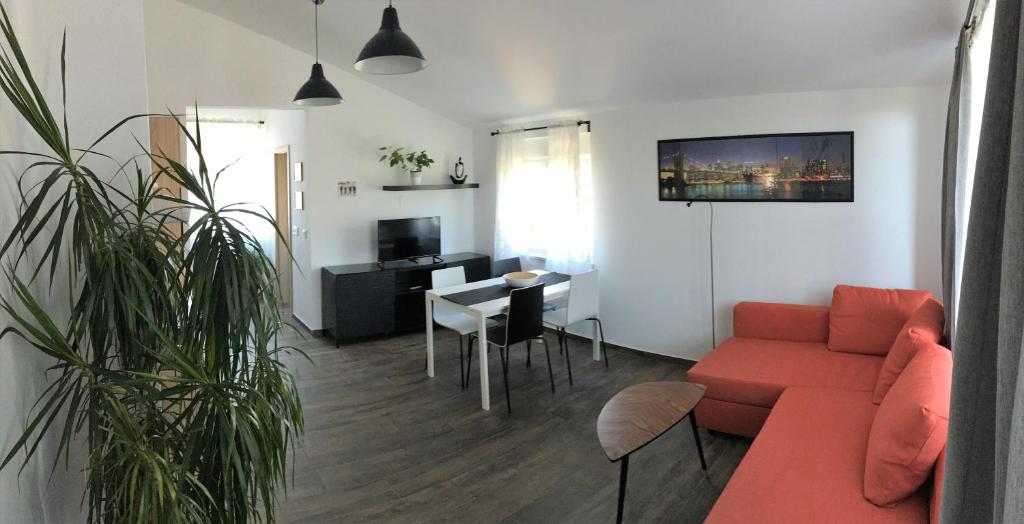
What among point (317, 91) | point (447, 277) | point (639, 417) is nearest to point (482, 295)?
point (447, 277)

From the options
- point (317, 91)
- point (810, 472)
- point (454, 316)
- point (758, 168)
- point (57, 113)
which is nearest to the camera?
point (57, 113)

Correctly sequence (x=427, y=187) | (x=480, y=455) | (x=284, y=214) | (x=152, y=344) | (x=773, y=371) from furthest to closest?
(x=284, y=214) → (x=427, y=187) → (x=773, y=371) → (x=480, y=455) → (x=152, y=344)

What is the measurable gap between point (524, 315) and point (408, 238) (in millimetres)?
2436

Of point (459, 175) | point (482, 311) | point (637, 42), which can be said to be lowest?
point (482, 311)

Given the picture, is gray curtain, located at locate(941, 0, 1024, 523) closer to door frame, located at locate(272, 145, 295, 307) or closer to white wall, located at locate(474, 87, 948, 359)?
white wall, located at locate(474, 87, 948, 359)

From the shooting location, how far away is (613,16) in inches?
134

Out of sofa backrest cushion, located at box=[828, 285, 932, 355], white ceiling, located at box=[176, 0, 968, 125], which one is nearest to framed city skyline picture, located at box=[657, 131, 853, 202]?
white ceiling, located at box=[176, 0, 968, 125]

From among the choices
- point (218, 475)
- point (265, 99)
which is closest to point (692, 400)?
point (218, 475)

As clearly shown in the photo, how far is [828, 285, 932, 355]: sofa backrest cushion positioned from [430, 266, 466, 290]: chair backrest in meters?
2.92

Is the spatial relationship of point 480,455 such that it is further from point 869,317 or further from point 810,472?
point 869,317

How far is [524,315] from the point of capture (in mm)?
3988

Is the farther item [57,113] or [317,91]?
[317,91]

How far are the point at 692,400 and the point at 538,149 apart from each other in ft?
12.0

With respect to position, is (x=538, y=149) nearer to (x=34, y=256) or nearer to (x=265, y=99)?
(x=265, y=99)
